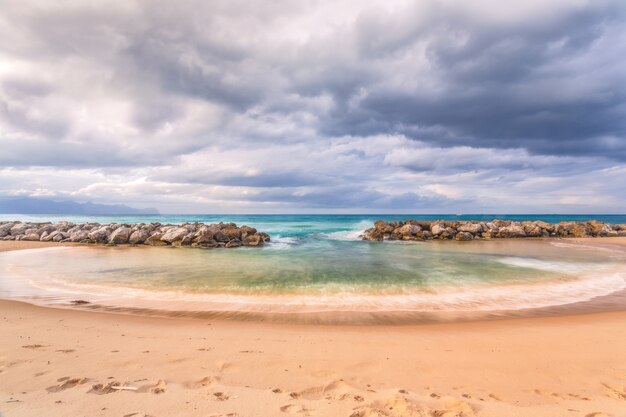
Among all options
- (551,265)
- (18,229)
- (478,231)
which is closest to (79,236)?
(18,229)

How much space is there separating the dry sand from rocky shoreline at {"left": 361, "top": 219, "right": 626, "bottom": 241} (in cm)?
2490

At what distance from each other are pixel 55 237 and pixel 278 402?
3388 centimetres

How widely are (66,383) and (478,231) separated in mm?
35396

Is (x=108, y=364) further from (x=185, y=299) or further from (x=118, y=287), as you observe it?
(x=118, y=287)

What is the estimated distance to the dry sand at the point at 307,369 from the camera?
11.6ft

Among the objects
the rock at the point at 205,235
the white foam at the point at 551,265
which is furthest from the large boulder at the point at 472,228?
the rock at the point at 205,235

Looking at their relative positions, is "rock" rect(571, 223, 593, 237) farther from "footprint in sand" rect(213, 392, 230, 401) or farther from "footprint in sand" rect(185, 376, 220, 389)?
"footprint in sand" rect(213, 392, 230, 401)

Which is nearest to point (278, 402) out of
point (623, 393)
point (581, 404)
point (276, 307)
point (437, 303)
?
point (581, 404)

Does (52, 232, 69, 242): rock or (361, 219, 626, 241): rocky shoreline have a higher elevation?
(361, 219, 626, 241): rocky shoreline

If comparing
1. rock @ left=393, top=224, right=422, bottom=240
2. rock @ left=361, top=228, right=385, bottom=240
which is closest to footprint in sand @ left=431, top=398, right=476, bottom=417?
rock @ left=361, top=228, right=385, bottom=240

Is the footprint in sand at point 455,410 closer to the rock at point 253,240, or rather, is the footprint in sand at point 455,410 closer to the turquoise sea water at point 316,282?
the turquoise sea water at point 316,282

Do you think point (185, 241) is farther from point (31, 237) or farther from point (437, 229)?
point (437, 229)

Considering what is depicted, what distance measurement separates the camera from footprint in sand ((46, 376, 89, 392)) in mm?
3876

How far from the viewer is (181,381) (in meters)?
4.14
